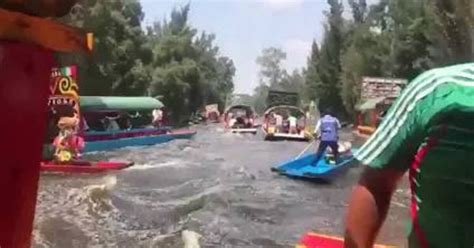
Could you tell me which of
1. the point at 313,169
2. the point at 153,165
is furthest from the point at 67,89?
the point at 313,169

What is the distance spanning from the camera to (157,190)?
17.1 metres

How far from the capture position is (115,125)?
34.2 metres

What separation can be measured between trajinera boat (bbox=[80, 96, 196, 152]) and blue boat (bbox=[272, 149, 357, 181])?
9.36 metres

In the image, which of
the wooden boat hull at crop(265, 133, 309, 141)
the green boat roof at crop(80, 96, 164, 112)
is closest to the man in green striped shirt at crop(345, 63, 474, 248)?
the green boat roof at crop(80, 96, 164, 112)

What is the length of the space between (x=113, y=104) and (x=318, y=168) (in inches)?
616

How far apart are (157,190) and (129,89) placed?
3779cm

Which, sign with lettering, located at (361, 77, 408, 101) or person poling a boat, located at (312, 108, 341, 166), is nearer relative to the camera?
person poling a boat, located at (312, 108, 341, 166)

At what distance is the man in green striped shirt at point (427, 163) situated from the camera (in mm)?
1756

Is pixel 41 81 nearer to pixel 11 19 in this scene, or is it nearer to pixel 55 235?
pixel 11 19

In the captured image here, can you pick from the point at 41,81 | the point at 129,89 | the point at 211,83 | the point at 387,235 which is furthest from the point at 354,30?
the point at 41,81

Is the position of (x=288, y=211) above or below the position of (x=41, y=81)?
below

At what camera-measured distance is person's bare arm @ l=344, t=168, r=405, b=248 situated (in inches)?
73.4

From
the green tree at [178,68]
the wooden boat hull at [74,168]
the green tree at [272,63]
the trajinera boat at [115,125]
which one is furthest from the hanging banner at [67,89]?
the green tree at [272,63]

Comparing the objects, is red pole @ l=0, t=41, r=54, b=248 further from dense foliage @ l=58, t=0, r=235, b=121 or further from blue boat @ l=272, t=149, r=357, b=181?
dense foliage @ l=58, t=0, r=235, b=121
